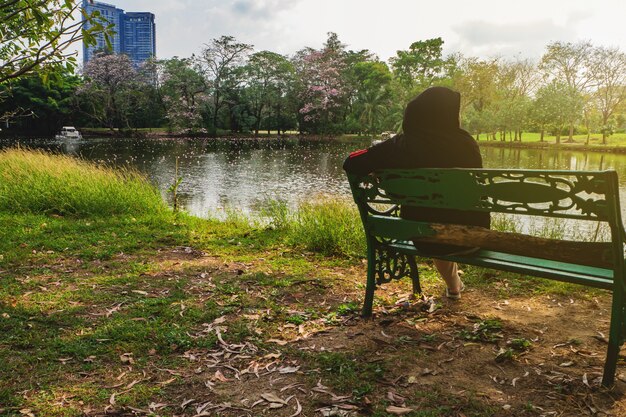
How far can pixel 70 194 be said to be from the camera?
8.30 m

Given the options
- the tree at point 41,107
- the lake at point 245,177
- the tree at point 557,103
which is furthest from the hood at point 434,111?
the tree at point 41,107

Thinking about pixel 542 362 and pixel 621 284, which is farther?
pixel 542 362

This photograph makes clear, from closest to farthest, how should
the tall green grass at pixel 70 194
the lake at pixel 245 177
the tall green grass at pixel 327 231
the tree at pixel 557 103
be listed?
the tall green grass at pixel 327 231 < the tall green grass at pixel 70 194 < the lake at pixel 245 177 < the tree at pixel 557 103

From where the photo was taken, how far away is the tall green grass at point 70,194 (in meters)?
8.09

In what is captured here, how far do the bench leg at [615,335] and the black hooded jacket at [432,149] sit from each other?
2.97 feet

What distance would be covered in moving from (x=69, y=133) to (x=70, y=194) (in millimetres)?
49755

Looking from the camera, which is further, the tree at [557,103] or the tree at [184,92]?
the tree at [184,92]

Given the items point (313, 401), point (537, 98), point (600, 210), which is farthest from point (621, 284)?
point (537, 98)

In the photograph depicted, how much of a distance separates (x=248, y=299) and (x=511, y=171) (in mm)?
2400

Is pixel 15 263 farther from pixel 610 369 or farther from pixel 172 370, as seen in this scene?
pixel 610 369

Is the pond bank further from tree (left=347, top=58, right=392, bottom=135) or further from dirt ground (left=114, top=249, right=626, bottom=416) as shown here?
dirt ground (left=114, top=249, right=626, bottom=416)

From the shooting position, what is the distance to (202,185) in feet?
61.6

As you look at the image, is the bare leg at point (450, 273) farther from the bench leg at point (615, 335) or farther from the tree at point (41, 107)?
the tree at point (41, 107)

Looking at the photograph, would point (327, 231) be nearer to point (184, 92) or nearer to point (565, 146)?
point (565, 146)
